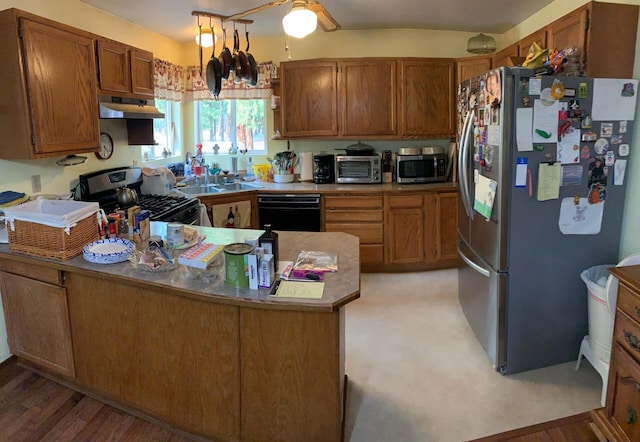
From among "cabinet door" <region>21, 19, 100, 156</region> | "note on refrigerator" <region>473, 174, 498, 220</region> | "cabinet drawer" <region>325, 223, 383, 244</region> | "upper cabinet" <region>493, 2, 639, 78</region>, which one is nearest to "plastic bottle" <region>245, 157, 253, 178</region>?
"cabinet drawer" <region>325, 223, 383, 244</region>

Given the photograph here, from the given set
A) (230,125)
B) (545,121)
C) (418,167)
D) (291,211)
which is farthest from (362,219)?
(545,121)

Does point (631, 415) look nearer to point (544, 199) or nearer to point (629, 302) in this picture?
point (629, 302)

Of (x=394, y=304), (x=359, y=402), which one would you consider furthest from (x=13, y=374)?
(x=394, y=304)

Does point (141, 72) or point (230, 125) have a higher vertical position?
point (141, 72)

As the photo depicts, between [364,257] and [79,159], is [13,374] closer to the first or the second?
[79,159]

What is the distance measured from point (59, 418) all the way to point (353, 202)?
2.92m

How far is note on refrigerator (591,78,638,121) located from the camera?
2.53 m

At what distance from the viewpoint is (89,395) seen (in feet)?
8.18

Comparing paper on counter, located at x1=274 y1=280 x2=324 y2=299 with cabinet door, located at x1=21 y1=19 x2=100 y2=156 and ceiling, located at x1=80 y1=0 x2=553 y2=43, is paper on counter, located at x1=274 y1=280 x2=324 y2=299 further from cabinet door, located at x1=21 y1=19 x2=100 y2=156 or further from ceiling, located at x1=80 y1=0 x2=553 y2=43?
ceiling, located at x1=80 y1=0 x2=553 y2=43

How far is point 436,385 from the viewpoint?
8.50 ft

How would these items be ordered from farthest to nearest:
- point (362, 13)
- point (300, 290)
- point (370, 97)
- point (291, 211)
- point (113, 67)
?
point (370, 97) → point (291, 211) → point (362, 13) → point (113, 67) → point (300, 290)

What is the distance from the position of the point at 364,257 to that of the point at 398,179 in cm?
90

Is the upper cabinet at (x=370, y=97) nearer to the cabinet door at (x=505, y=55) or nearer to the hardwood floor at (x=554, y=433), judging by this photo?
the cabinet door at (x=505, y=55)

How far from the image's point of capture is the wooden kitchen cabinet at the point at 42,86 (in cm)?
250
